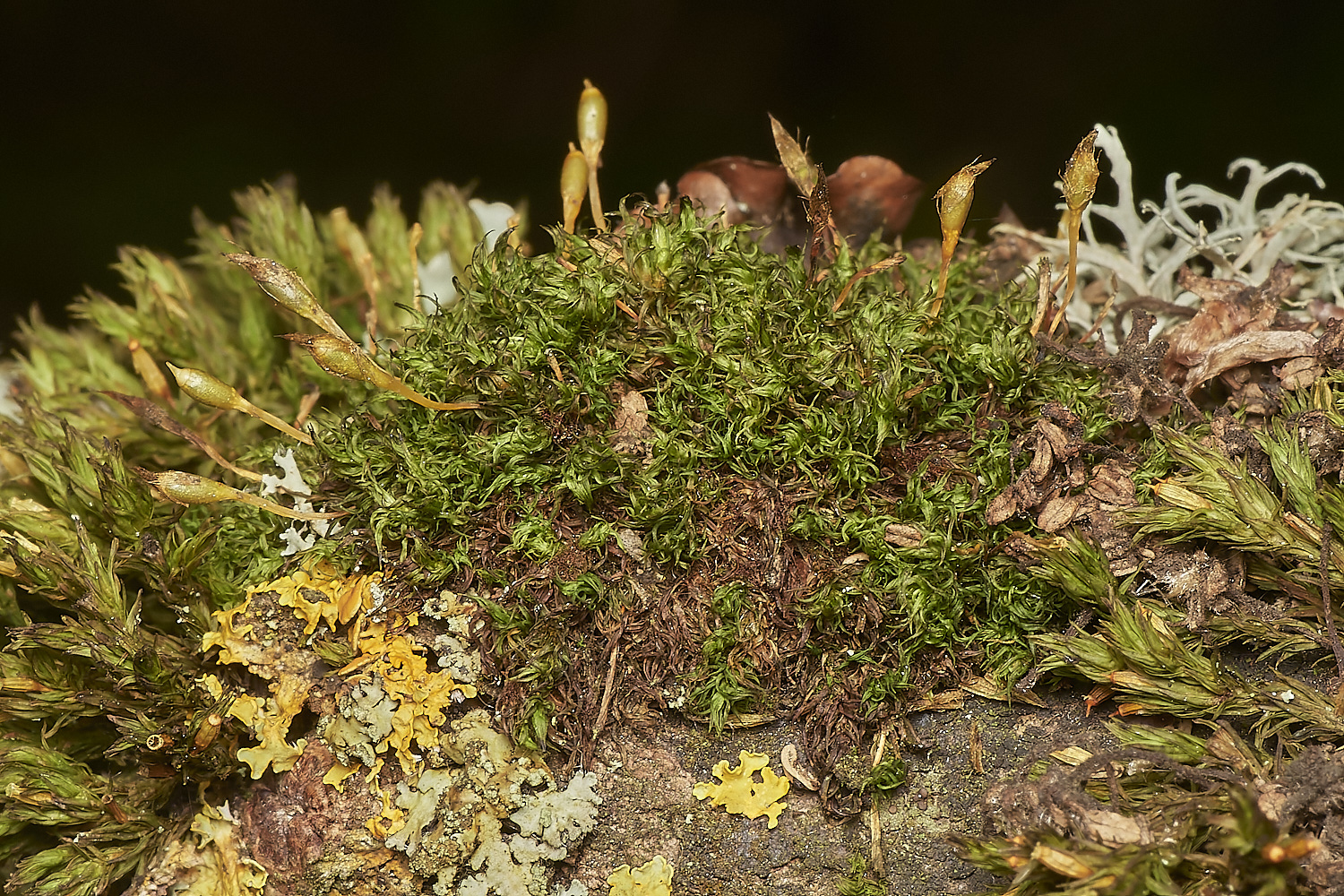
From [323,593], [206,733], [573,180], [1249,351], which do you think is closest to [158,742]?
[206,733]

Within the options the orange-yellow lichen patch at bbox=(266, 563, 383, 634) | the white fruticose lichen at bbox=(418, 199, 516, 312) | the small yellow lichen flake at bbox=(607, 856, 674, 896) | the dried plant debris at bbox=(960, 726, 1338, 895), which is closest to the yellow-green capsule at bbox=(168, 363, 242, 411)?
the orange-yellow lichen patch at bbox=(266, 563, 383, 634)

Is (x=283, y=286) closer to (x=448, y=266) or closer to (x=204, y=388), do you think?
(x=204, y=388)

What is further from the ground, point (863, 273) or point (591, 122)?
point (591, 122)

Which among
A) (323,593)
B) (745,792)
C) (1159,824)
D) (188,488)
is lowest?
(1159,824)

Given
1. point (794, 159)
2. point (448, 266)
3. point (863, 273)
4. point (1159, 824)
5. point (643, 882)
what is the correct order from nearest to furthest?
point (1159, 824) → point (643, 882) → point (863, 273) → point (794, 159) → point (448, 266)

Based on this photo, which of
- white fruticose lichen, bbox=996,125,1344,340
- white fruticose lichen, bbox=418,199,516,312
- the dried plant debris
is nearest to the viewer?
the dried plant debris

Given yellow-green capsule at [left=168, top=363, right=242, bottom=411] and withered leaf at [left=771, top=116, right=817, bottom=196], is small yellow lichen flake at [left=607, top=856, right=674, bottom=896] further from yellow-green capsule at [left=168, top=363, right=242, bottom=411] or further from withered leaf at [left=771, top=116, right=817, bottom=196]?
withered leaf at [left=771, top=116, right=817, bottom=196]
